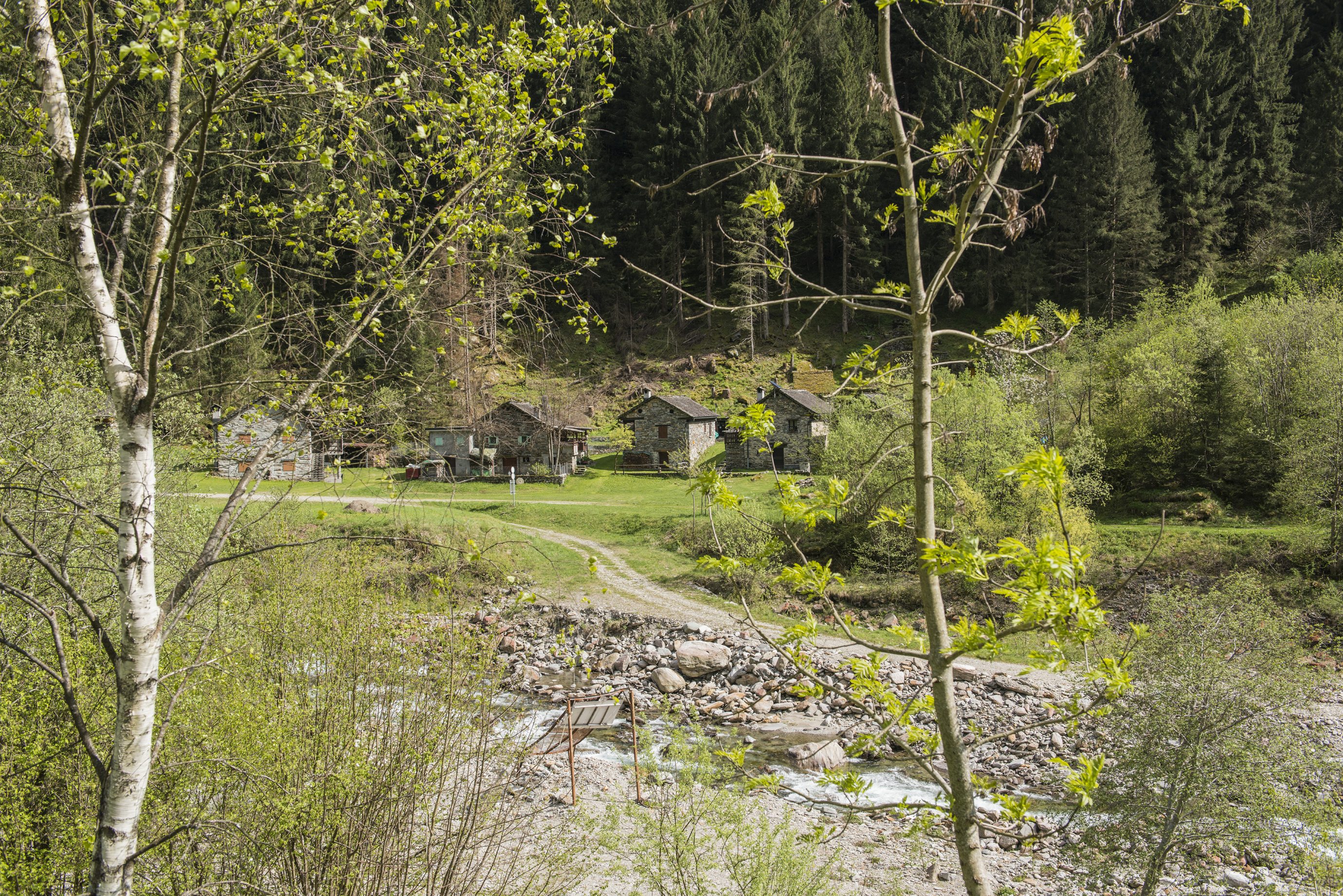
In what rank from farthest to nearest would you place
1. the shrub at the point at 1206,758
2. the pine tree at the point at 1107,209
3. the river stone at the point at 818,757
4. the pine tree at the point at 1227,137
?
the pine tree at the point at 1227,137
the pine tree at the point at 1107,209
the river stone at the point at 818,757
the shrub at the point at 1206,758

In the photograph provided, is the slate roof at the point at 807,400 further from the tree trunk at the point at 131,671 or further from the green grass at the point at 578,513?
the tree trunk at the point at 131,671

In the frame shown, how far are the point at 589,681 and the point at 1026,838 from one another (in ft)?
55.1

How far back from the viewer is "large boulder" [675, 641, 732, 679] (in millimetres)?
20359

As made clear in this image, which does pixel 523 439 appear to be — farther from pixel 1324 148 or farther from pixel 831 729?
pixel 1324 148

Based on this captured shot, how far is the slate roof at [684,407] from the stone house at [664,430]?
26 mm

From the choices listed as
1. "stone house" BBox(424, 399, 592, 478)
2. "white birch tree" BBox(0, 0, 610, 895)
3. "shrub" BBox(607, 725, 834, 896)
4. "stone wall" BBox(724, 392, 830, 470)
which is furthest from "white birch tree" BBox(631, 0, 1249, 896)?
"stone house" BBox(424, 399, 592, 478)

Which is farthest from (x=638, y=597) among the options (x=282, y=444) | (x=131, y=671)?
(x=131, y=671)

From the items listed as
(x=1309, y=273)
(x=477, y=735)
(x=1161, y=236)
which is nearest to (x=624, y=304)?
(x=1161, y=236)

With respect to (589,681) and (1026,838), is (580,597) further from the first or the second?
(1026,838)

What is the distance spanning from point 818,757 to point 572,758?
19.9 feet

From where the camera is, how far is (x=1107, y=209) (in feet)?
156

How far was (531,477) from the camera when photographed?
39.6 meters

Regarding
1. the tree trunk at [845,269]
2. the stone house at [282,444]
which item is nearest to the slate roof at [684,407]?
the tree trunk at [845,269]

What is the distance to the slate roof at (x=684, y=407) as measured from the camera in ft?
135
